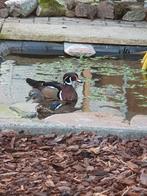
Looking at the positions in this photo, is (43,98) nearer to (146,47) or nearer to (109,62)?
(109,62)

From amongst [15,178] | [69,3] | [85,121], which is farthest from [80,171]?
[69,3]

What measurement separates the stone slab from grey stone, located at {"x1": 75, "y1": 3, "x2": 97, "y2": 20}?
0.89 metres

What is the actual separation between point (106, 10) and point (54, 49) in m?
2.25

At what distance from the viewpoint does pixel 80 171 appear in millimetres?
3721

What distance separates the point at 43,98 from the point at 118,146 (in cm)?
233

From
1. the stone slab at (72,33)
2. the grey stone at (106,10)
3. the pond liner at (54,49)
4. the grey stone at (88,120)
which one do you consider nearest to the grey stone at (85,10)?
the grey stone at (106,10)

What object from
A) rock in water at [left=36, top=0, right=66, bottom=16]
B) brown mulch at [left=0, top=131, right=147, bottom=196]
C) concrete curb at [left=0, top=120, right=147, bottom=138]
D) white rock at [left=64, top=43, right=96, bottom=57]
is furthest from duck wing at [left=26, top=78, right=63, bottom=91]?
rock in water at [left=36, top=0, right=66, bottom=16]

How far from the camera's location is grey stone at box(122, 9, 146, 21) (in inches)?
423

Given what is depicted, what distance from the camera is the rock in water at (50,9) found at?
35.1ft

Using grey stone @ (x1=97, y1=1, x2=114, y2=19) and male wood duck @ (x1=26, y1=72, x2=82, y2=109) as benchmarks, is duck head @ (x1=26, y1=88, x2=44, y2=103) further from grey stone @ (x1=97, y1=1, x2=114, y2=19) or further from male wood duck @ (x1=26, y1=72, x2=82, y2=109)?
grey stone @ (x1=97, y1=1, x2=114, y2=19)

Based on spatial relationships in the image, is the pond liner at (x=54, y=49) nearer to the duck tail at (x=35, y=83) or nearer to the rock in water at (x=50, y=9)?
the rock in water at (x=50, y=9)

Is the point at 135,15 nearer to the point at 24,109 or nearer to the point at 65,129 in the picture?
the point at 24,109

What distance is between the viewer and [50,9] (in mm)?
10742

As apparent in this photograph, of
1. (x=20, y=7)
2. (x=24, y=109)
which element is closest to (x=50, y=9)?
(x=20, y=7)
